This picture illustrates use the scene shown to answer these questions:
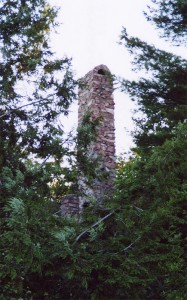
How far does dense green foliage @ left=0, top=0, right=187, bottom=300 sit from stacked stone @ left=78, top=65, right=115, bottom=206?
21.9 inches

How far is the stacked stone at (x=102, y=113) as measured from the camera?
8578 mm

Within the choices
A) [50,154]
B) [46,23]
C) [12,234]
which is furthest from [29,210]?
[46,23]

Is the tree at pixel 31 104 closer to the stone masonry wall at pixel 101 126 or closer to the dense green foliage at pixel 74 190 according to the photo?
the dense green foliage at pixel 74 190

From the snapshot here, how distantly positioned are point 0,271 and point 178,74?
19.0ft

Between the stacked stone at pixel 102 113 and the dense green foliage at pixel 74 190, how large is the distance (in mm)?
556

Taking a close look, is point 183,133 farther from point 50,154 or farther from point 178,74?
point 178,74

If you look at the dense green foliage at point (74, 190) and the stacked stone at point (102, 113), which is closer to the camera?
the dense green foliage at point (74, 190)

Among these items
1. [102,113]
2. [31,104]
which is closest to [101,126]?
[102,113]

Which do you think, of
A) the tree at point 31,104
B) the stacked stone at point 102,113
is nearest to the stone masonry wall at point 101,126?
the stacked stone at point 102,113

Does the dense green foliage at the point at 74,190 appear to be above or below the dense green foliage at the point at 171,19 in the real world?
below

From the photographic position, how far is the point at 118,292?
3770mm

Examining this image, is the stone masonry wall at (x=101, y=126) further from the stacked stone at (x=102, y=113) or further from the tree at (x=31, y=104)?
the tree at (x=31, y=104)

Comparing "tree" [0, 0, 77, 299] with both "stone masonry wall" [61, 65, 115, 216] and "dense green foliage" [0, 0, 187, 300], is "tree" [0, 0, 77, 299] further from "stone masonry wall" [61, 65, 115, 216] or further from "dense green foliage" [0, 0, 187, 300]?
"stone masonry wall" [61, 65, 115, 216]

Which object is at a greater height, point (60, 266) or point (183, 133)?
point (183, 133)
